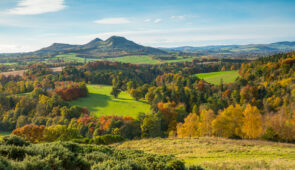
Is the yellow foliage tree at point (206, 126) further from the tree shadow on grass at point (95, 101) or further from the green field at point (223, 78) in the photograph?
the green field at point (223, 78)

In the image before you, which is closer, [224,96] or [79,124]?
[79,124]

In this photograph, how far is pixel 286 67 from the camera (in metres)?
112

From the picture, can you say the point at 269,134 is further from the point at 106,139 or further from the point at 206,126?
the point at 106,139

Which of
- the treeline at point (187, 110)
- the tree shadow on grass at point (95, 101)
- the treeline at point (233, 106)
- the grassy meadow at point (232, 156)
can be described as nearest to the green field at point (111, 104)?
the tree shadow on grass at point (95, 101)

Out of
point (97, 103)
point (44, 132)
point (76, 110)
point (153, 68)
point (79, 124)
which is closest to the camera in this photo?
point (44, 132)

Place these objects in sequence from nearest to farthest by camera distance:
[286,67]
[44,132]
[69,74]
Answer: [44,132] < [286,67] < [69,74]

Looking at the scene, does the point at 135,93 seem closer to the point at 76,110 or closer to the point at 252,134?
the point at 76,110

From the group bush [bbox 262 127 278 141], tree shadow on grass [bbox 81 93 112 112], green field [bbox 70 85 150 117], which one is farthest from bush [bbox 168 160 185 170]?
tree shadow on grass [bbox 81 93 112 112]

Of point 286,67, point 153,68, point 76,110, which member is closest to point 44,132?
point 76,110

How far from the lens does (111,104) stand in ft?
312

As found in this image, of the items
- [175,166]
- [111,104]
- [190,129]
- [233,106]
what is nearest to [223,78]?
[233,106]

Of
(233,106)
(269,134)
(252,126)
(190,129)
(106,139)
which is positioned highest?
(252,126)

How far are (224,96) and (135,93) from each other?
49.1 metres

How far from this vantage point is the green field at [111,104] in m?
85.9
